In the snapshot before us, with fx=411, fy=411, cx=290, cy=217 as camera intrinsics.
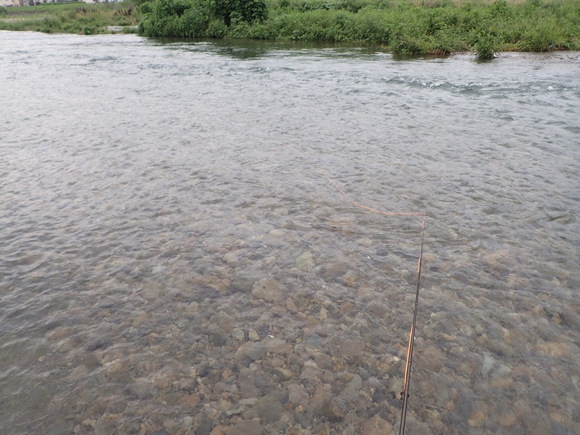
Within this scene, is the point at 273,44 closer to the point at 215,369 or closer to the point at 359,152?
the point at 359,152

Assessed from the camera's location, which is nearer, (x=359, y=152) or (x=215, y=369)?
(x=215, y=369)

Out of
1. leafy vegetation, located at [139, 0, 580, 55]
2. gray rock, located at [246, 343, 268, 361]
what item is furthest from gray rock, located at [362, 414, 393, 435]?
leafy vegetation, located at [139, 0, 580, 55]

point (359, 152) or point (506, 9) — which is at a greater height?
point (506, 9)

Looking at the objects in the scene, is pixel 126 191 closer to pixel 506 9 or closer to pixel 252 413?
pixel 252 413

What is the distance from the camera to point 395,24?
22141 mm

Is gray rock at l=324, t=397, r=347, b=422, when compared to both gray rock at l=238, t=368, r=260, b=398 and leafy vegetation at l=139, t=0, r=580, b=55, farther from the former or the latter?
leafy vegetation at l=139, t=0, r=580, b=55

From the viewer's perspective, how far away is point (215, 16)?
31.5 metres

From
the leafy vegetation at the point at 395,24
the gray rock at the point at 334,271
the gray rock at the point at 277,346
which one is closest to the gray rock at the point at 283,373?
the gray rock at the point at 277,346

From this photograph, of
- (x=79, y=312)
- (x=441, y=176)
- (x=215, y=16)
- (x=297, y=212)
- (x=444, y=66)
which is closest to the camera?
(x=79, y=312)

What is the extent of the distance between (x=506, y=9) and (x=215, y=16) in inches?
796

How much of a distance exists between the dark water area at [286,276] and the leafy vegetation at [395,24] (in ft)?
38.8

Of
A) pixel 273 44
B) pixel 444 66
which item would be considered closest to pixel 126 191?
pixel 444 66

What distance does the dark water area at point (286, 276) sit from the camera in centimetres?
258

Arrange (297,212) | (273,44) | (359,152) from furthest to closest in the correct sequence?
(273,44) < (359,152) < (297,212)
